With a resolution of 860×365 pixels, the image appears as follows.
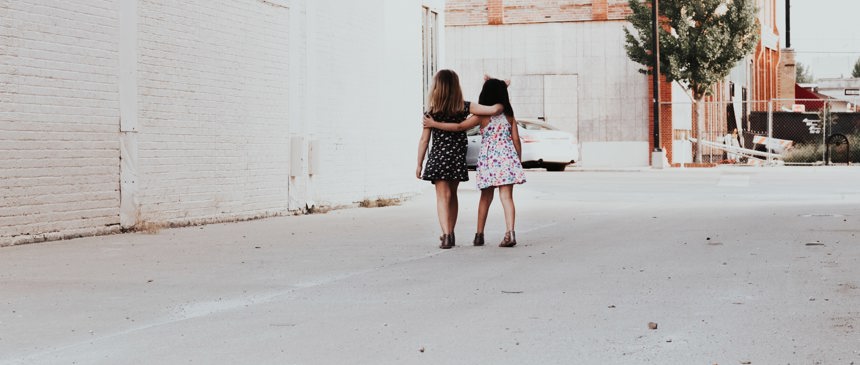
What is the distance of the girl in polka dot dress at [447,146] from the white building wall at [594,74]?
27572 millimetres

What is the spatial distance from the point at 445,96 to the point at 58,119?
13.0 ft

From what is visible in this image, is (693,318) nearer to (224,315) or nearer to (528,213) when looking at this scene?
(224,315)

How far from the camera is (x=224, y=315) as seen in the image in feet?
23.9

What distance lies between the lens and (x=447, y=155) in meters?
11.7

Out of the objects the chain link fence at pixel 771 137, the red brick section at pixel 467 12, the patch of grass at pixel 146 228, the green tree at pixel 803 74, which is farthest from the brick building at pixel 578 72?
the green tree at pixel 803 74

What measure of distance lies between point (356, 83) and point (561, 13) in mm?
21724

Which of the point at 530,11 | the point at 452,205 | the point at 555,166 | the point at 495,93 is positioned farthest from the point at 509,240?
the point at 530,11

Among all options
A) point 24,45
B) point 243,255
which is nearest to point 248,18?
point 24,45

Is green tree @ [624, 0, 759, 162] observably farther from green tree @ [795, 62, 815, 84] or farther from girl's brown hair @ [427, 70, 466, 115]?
green tree @ [795, 62, 815, 84]

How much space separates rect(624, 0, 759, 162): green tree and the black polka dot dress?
26.1 m

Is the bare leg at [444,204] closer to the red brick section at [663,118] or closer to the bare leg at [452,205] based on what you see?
the bare leg at [452,205]

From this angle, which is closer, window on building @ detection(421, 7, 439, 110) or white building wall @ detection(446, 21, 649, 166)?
window on building @ detection(421, 7, 439, 110)

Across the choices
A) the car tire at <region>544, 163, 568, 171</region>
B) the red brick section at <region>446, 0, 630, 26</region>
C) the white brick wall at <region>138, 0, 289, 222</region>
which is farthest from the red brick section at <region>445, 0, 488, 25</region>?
the white brick wall at <region>138, 0, 289, 222</region>

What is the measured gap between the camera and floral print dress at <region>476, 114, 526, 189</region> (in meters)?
11.6
